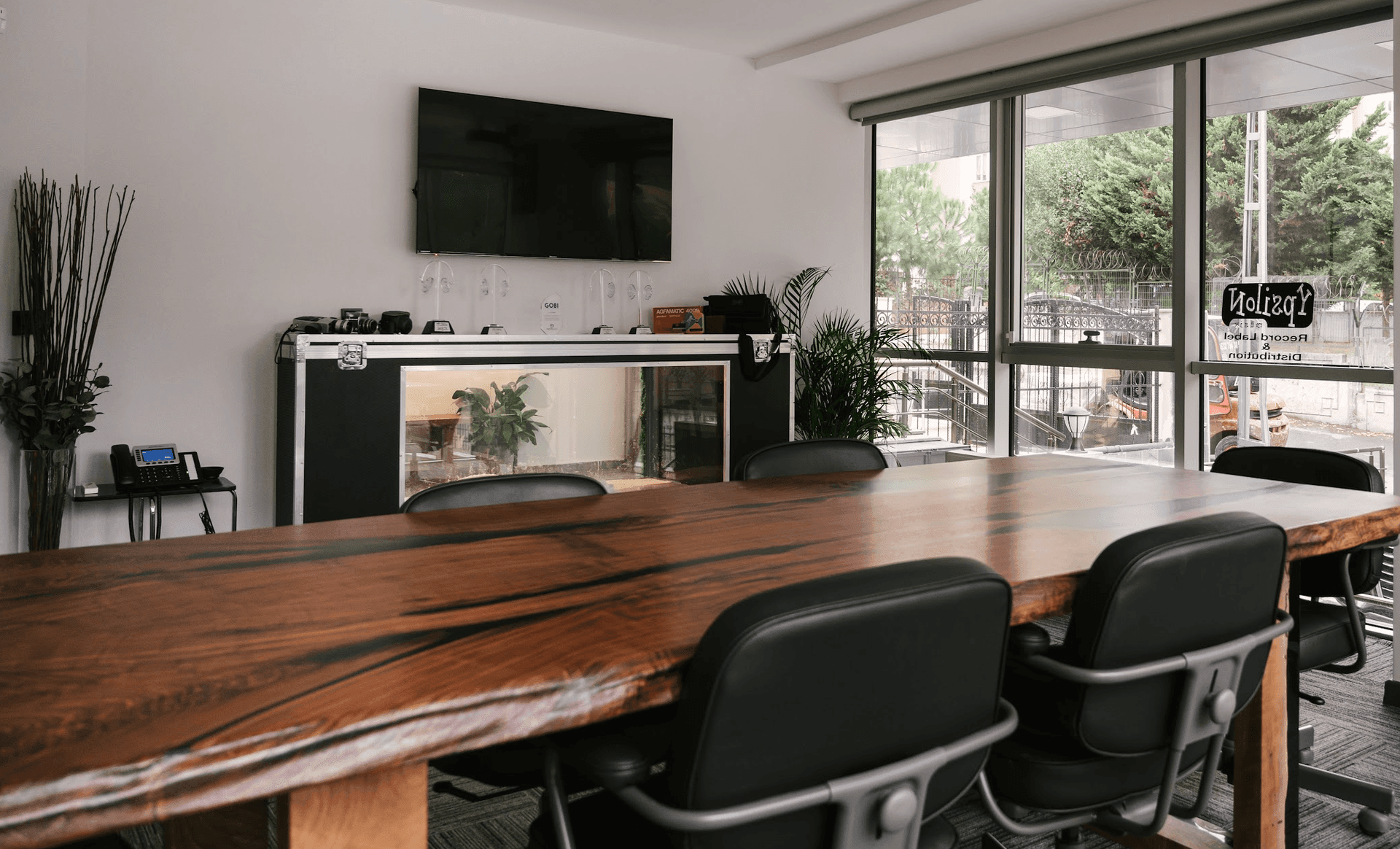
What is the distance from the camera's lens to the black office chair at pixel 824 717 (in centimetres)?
110

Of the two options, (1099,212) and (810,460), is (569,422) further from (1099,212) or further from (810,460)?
(1099,212)

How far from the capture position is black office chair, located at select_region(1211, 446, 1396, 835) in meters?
2.49

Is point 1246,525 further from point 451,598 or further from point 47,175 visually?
point 47,175

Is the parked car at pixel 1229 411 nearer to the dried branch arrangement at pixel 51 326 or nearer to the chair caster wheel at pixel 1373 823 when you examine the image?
the chair caster wheel at pixel 1373 823

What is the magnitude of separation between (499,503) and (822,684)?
50.7 inches

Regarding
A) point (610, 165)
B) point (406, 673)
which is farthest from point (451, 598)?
point (610, 165)

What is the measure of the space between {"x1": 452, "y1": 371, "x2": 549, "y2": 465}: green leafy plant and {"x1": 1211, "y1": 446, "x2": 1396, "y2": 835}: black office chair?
2.86m

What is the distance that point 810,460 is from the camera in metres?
2.92

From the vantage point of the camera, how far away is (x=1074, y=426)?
545cm

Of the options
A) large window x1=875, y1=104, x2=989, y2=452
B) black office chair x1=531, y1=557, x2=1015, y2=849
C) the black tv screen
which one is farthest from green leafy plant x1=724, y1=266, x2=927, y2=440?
black office chair x1=531, y1=557, x2=1015, y2=849

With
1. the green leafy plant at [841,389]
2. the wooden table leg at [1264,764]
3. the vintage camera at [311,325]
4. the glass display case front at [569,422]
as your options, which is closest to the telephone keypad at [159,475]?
the vintage camera at [311,325]

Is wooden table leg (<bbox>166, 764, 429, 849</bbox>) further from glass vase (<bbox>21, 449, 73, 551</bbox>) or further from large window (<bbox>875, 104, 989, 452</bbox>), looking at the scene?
large window (<bbox>875, 104, 989, 452</bbox>)

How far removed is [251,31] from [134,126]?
2.14 ft

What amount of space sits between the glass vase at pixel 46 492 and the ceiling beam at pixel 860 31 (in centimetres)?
407
